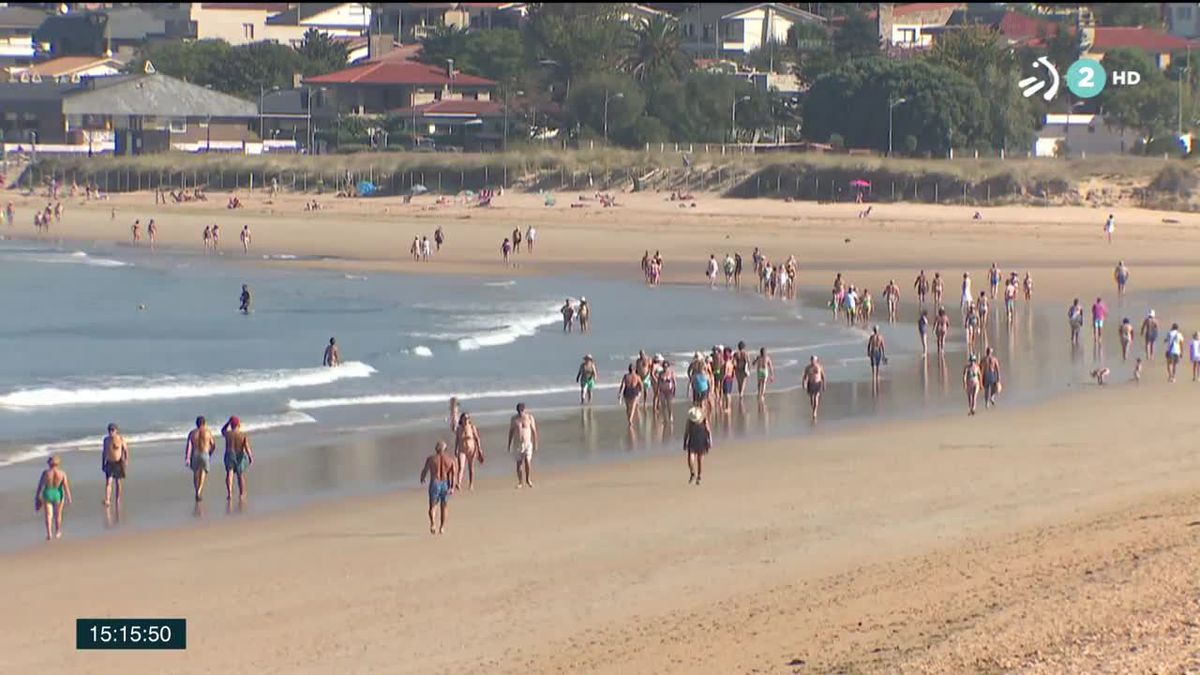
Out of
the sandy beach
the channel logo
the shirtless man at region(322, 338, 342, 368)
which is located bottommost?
the sandy beach

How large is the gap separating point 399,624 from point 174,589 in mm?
2399

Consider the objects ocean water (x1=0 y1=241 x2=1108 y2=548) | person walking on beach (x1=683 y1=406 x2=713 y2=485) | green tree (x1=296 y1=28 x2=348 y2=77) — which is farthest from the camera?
green tree (x1=296 y1=28 x2=348 y2=77)

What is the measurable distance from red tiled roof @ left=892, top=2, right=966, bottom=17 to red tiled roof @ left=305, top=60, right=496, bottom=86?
3525cm

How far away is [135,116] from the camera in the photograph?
9200 cm

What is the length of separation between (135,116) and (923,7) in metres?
53.0

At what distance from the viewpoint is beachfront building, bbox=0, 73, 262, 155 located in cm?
9188

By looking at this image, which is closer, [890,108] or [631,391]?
[631,391]

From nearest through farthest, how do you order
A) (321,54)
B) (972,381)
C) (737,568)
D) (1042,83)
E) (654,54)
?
(737,568)
(972,381)
(1042,83)
(654,54)
(321,54)

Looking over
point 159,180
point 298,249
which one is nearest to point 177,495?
point 298,249

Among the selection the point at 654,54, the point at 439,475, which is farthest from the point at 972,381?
the point at 654,54

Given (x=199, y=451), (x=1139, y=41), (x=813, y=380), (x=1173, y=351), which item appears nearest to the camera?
(x=199, y=451)

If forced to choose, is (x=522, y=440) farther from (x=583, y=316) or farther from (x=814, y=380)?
(x=583, y=316)

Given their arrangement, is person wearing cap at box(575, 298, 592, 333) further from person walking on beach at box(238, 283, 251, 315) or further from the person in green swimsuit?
the person in green swimsuit

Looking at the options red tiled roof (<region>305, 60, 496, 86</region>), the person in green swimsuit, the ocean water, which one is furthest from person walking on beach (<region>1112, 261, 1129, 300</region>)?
red tiled roof (<region>305, 60, 496, 86</region>)
